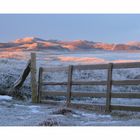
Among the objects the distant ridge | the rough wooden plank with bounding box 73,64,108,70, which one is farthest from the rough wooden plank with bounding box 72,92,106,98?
the distant ridge

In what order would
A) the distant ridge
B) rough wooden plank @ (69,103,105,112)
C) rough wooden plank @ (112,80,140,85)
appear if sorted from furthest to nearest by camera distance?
rough wooden plank @ (69,103,105,112)
rough wooden plank @ (112,80,140,85)
the distant ridge

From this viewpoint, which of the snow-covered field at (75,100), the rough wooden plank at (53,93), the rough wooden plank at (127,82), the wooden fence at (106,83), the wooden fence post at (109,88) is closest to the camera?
the snow-covered field at (75,100)

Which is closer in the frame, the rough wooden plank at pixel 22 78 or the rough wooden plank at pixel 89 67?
the rough wooden plank at pixel 89 67

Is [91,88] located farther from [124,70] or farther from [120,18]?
[120,18]

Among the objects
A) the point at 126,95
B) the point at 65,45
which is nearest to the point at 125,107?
the point at 126,95

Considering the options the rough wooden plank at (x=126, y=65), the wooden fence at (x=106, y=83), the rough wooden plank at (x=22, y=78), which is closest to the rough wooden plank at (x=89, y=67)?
the wooden fence at (x=106, y=83)

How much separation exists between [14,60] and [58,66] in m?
1.26

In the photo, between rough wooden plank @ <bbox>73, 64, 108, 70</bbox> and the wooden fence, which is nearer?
the wooden fence

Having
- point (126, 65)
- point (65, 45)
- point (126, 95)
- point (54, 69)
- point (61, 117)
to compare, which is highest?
point (65, 45)

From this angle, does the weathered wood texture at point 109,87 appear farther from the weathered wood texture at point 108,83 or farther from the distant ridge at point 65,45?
the distant ridge at point 65,45

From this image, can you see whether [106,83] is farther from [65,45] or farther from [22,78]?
[22,78]

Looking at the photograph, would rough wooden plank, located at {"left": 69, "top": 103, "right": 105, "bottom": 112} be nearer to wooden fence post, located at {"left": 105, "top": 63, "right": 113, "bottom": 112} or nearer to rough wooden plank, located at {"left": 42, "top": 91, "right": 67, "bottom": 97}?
wooden fence post, located at {"left": 105, "top": 63, "right": 113, "bottom": 112}

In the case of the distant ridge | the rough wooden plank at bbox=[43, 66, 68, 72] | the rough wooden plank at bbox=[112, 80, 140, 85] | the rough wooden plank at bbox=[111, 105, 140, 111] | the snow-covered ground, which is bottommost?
the snow-covered ground

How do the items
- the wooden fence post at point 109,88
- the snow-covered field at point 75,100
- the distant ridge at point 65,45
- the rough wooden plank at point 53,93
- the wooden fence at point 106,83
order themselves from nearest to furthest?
the snow-covered field at point 75,100
the distant ridge at point 65,45
the wooden fence at point 106,83
the wooden fence post at point 109,88
the rough wooden plank at point 53,93
